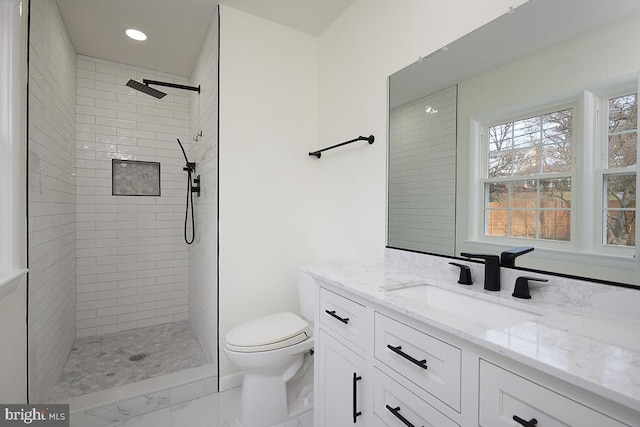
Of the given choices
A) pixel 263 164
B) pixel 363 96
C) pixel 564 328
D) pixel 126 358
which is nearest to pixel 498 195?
pixel 564 328

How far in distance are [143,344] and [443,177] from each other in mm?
2818

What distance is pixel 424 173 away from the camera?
1608 millimetres

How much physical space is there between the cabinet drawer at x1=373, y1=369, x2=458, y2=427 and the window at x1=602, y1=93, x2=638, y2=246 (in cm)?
74

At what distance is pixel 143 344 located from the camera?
2684mm

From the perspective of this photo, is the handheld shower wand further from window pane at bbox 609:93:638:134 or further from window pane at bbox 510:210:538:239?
window pane at bbox 609:93:638:134

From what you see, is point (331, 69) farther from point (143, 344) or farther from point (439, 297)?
point (143, 344)

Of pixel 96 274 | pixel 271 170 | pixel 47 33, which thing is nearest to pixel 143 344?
pixel 96 274

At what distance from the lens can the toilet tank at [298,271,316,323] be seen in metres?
1.99

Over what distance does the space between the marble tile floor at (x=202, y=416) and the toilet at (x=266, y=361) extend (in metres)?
0.10

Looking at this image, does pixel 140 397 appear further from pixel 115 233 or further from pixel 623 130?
pixel 623 130

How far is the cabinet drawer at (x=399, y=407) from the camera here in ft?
2.83

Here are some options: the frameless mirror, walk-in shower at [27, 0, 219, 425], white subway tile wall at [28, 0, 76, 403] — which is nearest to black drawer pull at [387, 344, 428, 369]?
the frameless mirror

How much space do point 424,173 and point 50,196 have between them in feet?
7.66

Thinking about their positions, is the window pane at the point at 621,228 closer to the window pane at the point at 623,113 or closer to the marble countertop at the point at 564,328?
the marble countertop at the point at 564,328
